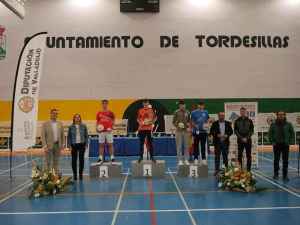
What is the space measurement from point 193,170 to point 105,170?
256 centimetres

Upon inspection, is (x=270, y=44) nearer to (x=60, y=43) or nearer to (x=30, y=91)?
(x=60, y=43)

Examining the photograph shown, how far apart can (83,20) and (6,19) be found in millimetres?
3897

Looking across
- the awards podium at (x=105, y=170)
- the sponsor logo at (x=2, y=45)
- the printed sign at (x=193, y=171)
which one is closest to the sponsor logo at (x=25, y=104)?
the awards podium at (x=105, y=170)

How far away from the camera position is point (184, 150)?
1203 centimetres

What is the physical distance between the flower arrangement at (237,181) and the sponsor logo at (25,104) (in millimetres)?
5352

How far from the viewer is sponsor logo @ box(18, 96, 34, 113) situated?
10.9 m

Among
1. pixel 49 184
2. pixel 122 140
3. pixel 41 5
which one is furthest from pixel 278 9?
pixel 49 184

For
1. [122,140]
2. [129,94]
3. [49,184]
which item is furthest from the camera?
[129,94]

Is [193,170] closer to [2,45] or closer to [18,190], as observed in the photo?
[18,190]

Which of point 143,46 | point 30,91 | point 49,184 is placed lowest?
point 49,184

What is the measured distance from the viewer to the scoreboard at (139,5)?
20.7m

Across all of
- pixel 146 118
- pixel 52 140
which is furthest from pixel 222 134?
pixel 52 140

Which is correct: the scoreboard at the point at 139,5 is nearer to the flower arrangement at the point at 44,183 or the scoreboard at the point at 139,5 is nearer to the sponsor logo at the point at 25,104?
the sponsor logo at the point at 25,104

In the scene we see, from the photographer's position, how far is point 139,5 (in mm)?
20734
